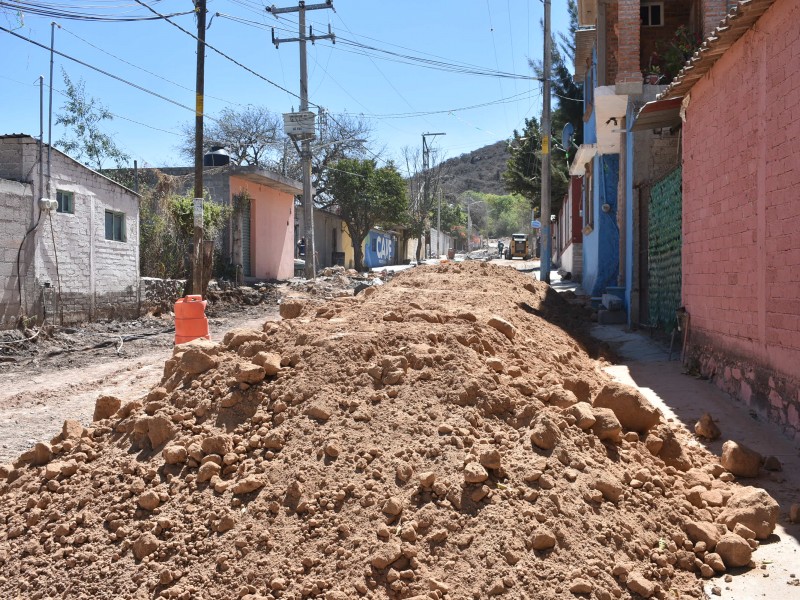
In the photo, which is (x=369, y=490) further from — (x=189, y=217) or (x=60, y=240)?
(x=189, y=217)

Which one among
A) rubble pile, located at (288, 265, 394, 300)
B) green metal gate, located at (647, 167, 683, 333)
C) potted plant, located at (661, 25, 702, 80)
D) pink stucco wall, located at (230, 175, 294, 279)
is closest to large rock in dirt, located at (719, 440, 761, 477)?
green metal gate, located at (647, 167, 683, 333)

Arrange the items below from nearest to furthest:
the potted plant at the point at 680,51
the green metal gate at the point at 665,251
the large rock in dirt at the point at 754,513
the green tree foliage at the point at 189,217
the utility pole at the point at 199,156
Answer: the large rock in dirt at the point at 754,513 → the green metal gate at the point at 665,251 → the potted plant at the point at 680,51 → the utility pole at the point at 199,156 → the green tree foliage at the point at 189,217

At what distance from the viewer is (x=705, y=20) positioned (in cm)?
1046

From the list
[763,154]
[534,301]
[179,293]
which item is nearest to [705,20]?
[534,301]

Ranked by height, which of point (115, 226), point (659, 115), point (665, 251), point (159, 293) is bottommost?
point (159, 293)

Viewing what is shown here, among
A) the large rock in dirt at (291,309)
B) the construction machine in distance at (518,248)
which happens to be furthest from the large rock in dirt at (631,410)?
the construction machine in distance at (518,248)

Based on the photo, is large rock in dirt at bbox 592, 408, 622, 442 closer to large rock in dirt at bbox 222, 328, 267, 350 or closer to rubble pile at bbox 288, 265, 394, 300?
large rock in dirt at bbox 222, 328, 267, 350

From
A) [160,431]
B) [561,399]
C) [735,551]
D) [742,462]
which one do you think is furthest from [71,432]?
[742,462]

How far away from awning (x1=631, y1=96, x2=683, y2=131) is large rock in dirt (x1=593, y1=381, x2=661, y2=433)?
5.12m

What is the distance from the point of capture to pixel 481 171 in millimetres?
99188

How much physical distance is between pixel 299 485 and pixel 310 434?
416 millimetres

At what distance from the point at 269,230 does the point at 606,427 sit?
21.4 meters

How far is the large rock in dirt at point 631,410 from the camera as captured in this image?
158 inches

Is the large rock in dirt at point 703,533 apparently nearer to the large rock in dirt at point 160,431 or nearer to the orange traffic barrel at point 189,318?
the large rock in dirt at point 160,431
